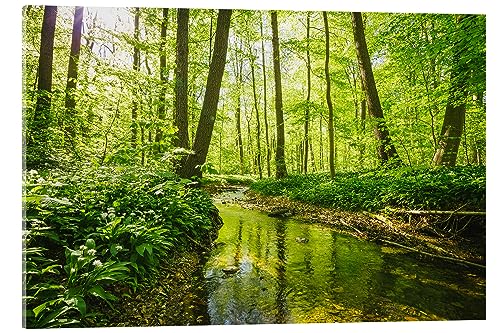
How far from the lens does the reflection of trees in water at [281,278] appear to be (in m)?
2.63

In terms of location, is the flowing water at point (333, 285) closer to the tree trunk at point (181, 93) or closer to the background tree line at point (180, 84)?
the background tree line at point (180, 84)

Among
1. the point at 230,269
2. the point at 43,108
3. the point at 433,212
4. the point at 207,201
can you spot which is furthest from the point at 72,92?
the point at 433,212

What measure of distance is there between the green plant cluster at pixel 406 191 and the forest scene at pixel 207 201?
1.0 inches

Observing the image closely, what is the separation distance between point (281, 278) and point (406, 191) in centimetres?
227

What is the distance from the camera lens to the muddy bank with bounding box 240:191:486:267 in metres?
3.33

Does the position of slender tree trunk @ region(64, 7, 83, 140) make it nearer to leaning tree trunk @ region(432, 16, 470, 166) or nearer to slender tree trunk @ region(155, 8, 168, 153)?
slender tree trunk @ region(155, 8, 168, 153)

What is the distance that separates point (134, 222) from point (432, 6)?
Answer: 3.66m

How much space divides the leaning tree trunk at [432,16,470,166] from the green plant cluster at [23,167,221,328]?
3.29m

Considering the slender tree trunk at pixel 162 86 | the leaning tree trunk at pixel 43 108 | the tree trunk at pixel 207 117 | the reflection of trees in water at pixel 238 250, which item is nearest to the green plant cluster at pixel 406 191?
the reflection of trees in water at pixel 238 250

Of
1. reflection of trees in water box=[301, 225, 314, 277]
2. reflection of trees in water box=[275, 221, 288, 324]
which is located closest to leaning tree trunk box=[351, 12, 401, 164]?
reflection of trees in water box=[301, 225, 314, 277]
